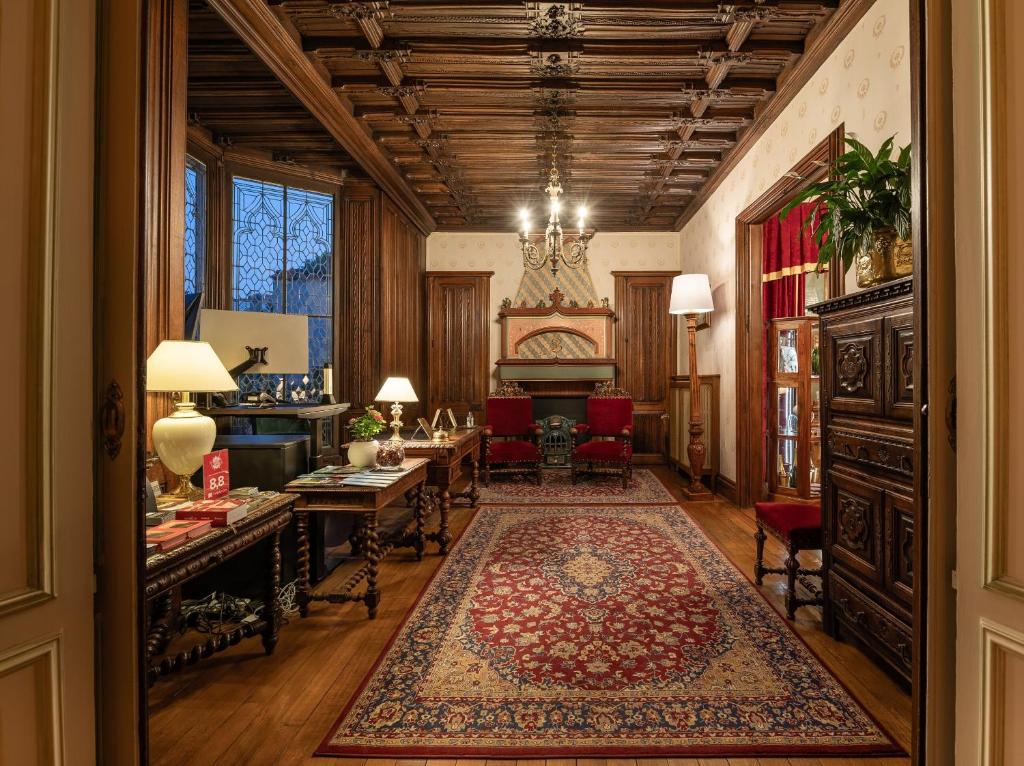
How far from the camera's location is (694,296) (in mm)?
5898

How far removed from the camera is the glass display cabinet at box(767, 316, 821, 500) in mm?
5008

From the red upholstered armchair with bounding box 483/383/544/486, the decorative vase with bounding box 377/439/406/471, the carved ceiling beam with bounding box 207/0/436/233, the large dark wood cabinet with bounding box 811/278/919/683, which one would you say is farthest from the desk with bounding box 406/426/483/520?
the carved ceiling beam with bounding box 207/0/436/233

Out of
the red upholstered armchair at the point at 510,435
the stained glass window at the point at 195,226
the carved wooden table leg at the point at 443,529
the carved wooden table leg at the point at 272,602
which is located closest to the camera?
the carved wooden table leg at the point at 272,602

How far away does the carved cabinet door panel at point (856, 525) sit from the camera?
2.20m

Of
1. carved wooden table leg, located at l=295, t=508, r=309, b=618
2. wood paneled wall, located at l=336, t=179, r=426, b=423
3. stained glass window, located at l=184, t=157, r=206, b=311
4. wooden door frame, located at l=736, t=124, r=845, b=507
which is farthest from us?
wood paneled wall, located at l=336, t=179, r=426, b=423

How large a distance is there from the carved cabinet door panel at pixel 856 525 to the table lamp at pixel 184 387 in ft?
8.98

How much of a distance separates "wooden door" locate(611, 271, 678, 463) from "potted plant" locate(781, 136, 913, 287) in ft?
18.0

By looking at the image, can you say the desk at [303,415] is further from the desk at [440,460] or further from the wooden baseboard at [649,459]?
the wooden baseboard at [649,459]

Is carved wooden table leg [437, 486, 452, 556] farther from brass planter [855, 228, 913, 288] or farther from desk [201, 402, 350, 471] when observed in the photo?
brass planter [855, 228, 913, 288]

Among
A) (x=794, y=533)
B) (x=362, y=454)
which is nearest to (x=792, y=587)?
(x=794, y=533)

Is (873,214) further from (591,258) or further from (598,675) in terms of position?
(591,258)

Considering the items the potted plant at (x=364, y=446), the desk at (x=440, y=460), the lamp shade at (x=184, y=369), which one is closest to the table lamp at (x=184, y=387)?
the lamp shade at (x=184, y=369)

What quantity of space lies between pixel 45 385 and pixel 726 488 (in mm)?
5837

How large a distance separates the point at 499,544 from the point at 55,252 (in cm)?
354
